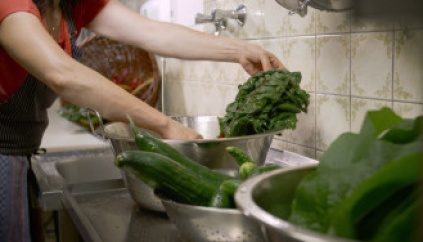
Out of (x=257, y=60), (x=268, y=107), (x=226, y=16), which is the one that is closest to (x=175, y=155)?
(x=268, y=107)

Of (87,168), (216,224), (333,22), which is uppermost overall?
A: (333,22)

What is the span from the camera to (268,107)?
1.18 meters

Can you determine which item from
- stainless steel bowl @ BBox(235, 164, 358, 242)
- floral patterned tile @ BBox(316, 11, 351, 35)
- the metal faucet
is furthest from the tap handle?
stainless steel bowl @ BBox(235, 164, 358, 242)

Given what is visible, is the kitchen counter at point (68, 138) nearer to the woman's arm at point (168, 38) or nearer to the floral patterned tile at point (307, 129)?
the woman's arm at point (168, 38)

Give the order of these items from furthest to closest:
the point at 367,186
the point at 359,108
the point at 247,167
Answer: the point at 359,108, the point at 247,167, the point at 367,186

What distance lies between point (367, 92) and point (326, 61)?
0.16 m

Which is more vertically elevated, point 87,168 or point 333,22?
point 333,22

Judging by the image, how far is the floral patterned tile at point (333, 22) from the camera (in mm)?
1245

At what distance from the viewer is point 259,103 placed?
1.19 metres

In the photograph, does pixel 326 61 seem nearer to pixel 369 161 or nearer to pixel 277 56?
pixel 277 56

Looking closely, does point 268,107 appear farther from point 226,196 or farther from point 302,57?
point 226,196

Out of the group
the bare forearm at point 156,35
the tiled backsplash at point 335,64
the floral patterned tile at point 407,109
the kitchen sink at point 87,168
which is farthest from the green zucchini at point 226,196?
the kitchen sink at point 87,168

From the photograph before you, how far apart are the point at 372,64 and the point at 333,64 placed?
0.14 meters

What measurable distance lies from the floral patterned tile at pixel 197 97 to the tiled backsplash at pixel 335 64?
0.12 ft
